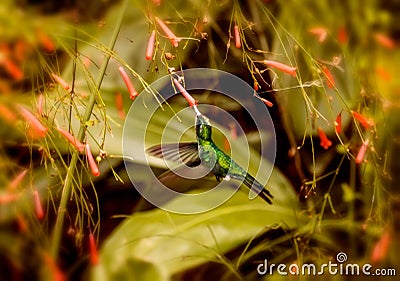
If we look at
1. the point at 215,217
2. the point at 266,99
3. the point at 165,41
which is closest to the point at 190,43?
the point at 165,41

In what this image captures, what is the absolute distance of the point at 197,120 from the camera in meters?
0.89

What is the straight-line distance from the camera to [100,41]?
880 millimetres

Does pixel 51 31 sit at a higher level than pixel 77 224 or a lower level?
higher

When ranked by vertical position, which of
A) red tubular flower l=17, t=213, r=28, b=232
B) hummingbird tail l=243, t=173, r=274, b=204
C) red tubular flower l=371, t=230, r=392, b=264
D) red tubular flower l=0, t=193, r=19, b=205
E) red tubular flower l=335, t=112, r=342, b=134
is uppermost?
red tubular flower l=335, t=112, r=342, b=134

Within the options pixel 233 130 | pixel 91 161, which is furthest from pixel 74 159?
pixel 233 130

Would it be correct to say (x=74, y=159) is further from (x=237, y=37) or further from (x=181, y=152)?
(x=237, y=37)

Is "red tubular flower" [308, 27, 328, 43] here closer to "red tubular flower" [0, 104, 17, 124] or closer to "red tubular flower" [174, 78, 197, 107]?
"red tubular flower" [174, 78, 197, 107]

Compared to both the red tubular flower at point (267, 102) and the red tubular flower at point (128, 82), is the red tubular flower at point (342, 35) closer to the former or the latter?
the red tubular flower at point (267, 102)

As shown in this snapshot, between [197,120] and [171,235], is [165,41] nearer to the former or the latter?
[197,120]

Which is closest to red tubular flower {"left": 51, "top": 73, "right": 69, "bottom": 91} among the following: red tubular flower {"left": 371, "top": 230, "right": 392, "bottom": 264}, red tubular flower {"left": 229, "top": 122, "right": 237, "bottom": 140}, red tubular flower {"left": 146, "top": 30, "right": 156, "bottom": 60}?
red tubular flower {"left": 146, "top": 30, "right": 156, "bottom": 60}

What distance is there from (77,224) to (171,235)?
0.44 ft

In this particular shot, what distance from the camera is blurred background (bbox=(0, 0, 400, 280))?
0.85 metres

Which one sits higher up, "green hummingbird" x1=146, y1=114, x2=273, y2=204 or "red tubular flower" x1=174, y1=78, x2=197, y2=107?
"red tubular flower" x1=174, y1=78, x2=197, y2=107

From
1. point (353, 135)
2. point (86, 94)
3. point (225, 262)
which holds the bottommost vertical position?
point (225, 262)
